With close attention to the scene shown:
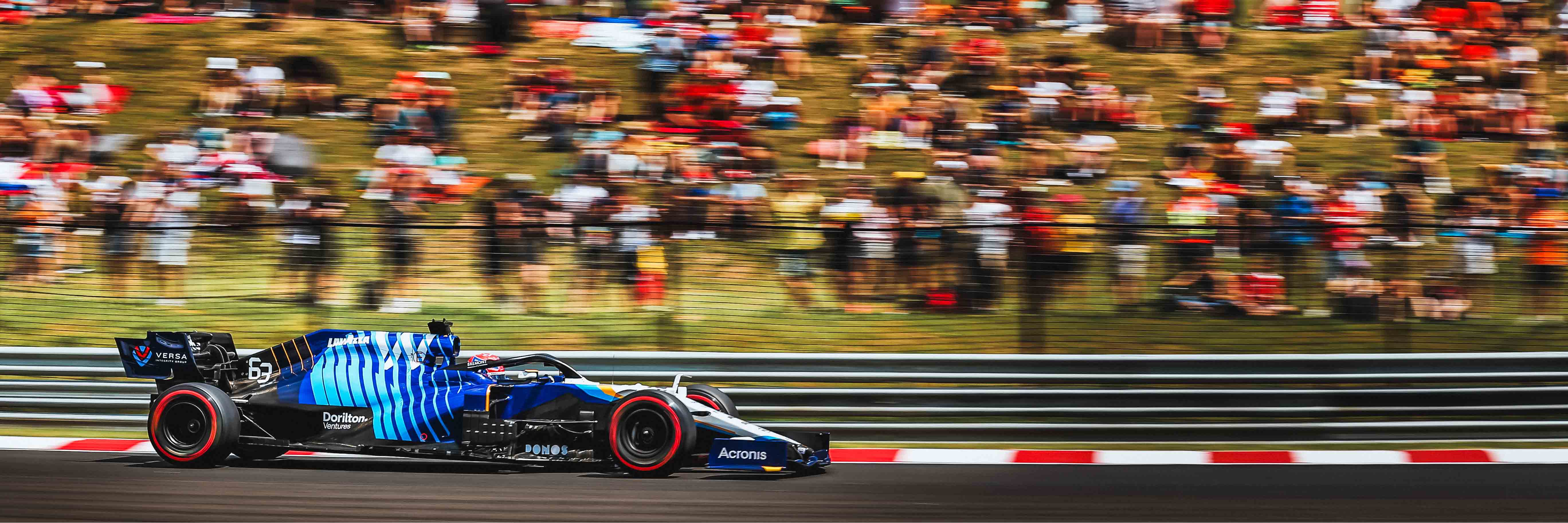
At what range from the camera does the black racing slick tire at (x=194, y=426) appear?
7.80 meters

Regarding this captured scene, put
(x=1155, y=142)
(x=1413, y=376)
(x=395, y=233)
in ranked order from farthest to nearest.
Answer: (x=1155, y=142), (x=395, y=233), (x=1413, y=376)

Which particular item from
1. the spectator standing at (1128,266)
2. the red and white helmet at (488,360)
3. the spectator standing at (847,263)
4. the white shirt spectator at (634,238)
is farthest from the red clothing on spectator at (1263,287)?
the red and white helmet at (488,360)

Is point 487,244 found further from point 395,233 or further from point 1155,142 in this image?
point 1155,142

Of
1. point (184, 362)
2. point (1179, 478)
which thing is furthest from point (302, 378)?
point (1179, 478)

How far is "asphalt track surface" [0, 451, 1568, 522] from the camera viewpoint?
638 centimetres

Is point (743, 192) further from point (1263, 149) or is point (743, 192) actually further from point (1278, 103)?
point (1278, 103)

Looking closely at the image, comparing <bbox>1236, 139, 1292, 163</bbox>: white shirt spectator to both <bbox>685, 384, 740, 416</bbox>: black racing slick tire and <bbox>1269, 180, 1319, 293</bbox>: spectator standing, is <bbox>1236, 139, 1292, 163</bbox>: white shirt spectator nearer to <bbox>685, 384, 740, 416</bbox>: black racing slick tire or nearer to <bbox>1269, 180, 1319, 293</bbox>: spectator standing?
<bbox>1269, 180, 1319, 293</bbox>: spectator standing

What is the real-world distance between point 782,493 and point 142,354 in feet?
12.2

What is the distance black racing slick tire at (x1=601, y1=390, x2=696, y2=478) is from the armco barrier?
1.75 meters

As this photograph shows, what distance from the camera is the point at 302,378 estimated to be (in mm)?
7977

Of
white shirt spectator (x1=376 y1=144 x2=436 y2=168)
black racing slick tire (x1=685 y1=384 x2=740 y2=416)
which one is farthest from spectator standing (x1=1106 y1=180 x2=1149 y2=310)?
white shirt spectator (x1=376 y1=144 x2=436 y2=168)

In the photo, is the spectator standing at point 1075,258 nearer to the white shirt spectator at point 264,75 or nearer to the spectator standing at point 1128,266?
the spectator standing at point 1128,266

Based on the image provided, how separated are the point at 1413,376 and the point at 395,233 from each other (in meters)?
6.39

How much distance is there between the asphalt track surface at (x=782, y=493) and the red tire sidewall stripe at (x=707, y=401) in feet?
1.91
